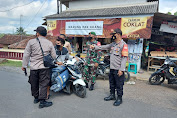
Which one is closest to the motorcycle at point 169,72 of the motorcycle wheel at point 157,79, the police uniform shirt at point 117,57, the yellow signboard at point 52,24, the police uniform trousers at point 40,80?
the motorcycle wheel at point 157,79

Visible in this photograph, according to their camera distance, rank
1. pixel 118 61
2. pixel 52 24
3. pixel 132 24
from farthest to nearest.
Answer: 1. pixel 52 24
2. pixel 132 24
3. pixel 118 61

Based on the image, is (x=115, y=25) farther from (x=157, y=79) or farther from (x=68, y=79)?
(x=68, y=79)

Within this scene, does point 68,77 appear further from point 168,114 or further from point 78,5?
point 78,5

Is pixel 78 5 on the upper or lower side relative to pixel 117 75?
upper

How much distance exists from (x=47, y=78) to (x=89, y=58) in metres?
1.58

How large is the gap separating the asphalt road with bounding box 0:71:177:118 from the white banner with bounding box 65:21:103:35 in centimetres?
442

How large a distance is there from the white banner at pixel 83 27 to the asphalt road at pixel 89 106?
4420mm

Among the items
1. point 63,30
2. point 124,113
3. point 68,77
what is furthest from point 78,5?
point 124,113

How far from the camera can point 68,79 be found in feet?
11.8

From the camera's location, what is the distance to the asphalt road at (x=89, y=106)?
104 inches

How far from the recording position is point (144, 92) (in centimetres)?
412

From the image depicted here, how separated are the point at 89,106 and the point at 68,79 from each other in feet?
3.22

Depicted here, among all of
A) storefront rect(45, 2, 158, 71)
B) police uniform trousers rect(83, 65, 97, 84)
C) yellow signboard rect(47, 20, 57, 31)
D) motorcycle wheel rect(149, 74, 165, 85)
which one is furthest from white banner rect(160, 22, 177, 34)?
yellow signboard rect(47, 20, 57, 31)

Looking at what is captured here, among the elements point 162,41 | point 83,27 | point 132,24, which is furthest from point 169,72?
point 83,27
